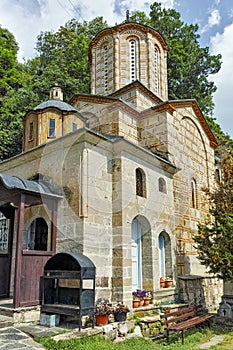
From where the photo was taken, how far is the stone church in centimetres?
706

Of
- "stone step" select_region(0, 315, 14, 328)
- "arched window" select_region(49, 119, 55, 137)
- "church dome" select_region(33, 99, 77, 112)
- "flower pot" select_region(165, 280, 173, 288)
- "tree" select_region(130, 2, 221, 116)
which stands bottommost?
"stone step" select_region(0, 315, 14, 328)

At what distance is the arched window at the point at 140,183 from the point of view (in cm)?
866

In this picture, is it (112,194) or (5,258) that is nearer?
(112,194)

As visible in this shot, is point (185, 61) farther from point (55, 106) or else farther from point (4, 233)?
point (4, 233)

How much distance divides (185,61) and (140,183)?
58.8 ft

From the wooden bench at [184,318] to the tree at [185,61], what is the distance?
16894mm

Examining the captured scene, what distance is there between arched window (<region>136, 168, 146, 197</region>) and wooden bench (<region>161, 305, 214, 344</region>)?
304cm

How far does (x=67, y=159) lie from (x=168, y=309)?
174 inches

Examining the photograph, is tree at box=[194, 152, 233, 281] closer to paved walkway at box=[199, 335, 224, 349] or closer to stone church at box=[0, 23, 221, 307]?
stone church at box=[0, 23, 221, 307]

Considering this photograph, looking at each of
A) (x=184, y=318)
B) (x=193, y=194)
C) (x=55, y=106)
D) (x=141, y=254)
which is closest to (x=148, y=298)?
(x=184, y=318)

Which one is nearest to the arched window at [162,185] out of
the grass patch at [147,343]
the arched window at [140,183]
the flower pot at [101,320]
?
the arched window at [140,183]

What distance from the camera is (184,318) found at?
7.73 metres

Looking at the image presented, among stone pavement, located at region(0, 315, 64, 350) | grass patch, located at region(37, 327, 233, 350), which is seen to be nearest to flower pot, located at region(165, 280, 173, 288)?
grass patch, located at region(37, 327, 233, 350)

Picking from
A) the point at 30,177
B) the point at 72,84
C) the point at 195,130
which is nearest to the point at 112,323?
the point at 30,177
